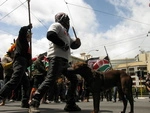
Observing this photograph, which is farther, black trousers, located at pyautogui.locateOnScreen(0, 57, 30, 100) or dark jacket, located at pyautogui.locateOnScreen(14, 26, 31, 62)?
dark jacket, located at pyautogui.locateOnScreen(14, 26, 31, 62)

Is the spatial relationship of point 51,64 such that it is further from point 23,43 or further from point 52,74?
point 23,43

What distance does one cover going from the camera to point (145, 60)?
140 metres

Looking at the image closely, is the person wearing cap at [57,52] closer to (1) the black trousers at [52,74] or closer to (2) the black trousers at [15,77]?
(1) the black trousers at [52,74]

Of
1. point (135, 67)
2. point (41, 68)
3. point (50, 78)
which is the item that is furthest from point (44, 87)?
point (135, 67)

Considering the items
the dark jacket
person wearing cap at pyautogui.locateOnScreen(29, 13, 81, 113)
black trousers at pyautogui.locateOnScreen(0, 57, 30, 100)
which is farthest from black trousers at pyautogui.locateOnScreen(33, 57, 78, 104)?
the dark jacket

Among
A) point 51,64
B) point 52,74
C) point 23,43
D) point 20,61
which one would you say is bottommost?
point 52,74

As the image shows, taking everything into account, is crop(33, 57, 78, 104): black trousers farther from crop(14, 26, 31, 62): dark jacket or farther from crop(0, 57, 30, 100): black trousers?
crop(14, 26, 31, 62): dark jacket

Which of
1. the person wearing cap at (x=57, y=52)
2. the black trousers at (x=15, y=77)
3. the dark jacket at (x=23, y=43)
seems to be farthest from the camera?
the dark jacket at (x=23, y=43)

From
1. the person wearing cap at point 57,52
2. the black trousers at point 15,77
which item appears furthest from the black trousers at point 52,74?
the black trousers at point 15,77

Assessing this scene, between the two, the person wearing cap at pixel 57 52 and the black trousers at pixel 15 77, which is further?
the black trousers at pixel 15 77

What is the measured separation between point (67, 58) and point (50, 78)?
60cm

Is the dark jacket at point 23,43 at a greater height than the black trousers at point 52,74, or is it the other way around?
the dark jacket at point 23,43

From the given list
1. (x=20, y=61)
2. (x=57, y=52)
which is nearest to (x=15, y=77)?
(x=20, y=61)

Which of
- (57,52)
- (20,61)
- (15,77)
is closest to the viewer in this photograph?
(57,52)
